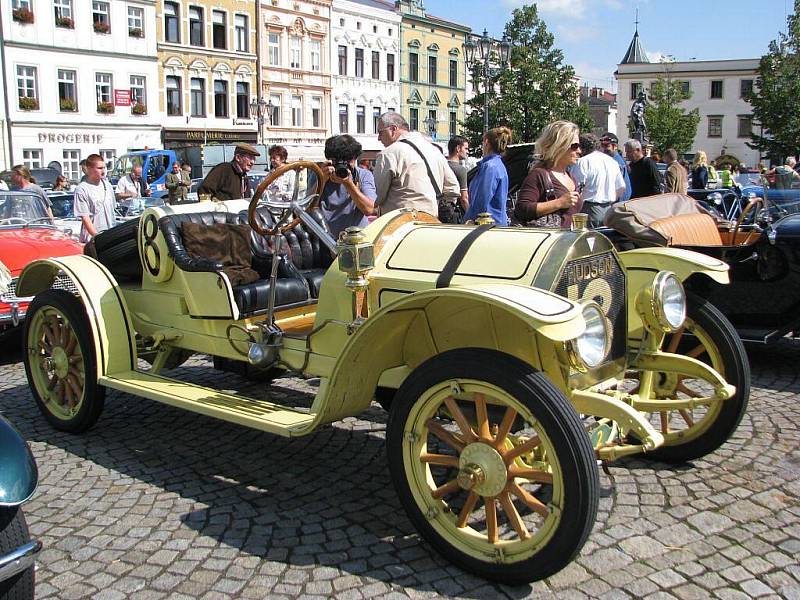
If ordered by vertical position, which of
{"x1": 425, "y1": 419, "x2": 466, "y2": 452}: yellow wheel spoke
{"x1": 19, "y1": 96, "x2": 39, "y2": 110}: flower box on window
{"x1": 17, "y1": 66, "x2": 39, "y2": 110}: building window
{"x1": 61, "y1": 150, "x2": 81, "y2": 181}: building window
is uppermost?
{"x1": 17, "y1": 66, "x2": 39, "y2": 110}: building window

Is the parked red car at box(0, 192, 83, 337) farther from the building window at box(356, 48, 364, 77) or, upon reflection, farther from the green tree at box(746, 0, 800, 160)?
the green tree at box(746, 0, 800, 160)

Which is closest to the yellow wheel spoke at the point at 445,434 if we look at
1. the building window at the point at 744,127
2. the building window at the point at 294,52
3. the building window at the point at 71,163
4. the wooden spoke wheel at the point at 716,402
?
the wooden spoke wheel at the point at 716,402

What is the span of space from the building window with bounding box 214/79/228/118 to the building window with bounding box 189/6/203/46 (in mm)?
1963

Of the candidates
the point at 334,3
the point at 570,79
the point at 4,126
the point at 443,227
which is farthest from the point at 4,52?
the point at 443,227

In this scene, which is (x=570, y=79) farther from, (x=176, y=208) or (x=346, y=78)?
(x=176, y=208)

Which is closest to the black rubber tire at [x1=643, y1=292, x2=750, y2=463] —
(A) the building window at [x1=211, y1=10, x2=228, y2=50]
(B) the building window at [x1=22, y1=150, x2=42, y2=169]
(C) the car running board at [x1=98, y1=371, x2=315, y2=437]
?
(C) the car running board at [x1=98, y1=371, x2=315, y2=437]

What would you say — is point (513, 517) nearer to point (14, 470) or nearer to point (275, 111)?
point (14, 470)

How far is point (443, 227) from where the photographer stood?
376 centimetres

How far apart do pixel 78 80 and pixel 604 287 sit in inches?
1298

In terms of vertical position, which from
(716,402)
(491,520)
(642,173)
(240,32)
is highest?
(240,32)

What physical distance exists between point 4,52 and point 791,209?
31.1 m

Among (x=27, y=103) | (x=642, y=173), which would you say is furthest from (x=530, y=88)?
(x=642, y=173)

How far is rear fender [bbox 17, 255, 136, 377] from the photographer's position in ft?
14.6

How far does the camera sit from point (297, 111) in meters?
41.1
